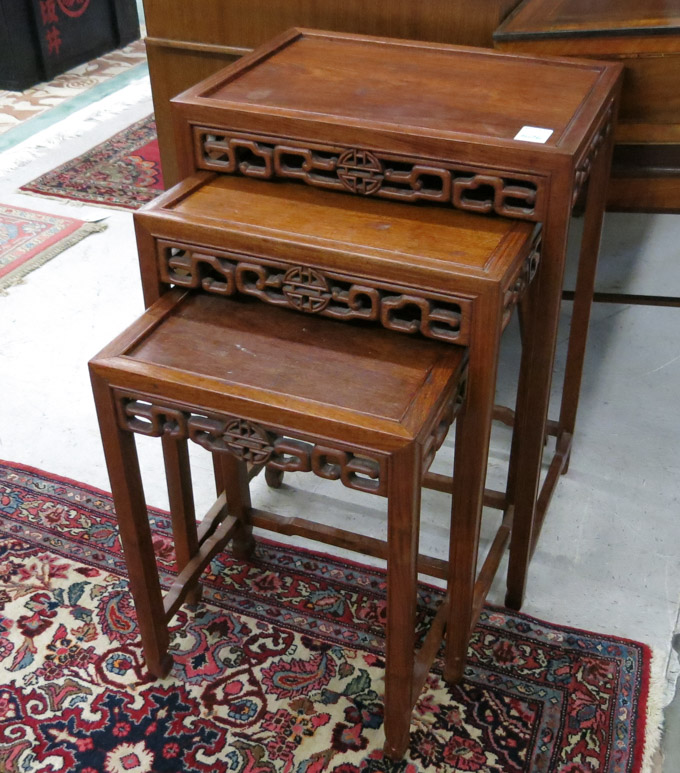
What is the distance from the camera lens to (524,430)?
1394 mm

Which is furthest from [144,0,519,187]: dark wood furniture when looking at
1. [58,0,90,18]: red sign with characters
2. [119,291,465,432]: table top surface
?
[58,0,90,18]: red sign with characters

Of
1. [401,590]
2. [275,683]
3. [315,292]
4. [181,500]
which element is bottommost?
[275,683]

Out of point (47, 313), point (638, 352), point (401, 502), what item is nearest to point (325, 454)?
point (401, 502)

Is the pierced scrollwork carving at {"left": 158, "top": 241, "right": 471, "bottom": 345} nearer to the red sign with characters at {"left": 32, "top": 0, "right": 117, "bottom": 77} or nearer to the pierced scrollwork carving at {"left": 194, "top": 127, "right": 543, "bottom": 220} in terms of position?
the pierced scrollwork carving at {"left": 194, "top": 127, "right": 543, "bottom": 220}

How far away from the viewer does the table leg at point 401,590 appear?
1019 mm

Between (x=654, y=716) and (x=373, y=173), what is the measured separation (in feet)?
2.98

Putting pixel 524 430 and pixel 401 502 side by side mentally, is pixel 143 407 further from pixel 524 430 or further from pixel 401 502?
pixel 524 430

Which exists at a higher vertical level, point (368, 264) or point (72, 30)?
point (368, 264)

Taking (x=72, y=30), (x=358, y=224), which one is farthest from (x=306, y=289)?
(x=72, y=30)

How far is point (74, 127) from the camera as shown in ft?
11.6

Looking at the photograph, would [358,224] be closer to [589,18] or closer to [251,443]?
[251,443]

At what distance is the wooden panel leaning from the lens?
104cm

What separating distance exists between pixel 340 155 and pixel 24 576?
0.95 m

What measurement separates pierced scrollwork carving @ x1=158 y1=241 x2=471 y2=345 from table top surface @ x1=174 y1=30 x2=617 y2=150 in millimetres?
225
